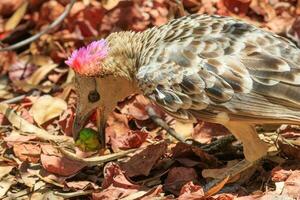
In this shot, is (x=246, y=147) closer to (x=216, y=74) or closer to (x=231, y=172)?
(x=231, y=172)

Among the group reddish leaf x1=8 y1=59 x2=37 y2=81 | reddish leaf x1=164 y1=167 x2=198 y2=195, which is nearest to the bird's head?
reddish leaf x1=164 y1=167 x2=198 y2=195

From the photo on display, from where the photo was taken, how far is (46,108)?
19.1 feet

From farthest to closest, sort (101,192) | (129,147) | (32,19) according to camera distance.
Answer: (32,19) → (129,147) → (101,192)

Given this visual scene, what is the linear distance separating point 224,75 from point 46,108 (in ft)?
5.58

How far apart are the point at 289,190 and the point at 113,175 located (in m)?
1.02

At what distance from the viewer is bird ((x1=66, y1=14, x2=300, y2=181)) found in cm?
450

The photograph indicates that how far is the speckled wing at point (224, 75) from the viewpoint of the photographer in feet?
14.7

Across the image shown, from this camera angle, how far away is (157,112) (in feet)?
18.8

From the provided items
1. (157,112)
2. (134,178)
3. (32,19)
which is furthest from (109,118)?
(32,19)

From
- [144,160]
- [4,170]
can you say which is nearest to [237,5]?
[144,160]

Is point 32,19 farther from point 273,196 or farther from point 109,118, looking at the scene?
point 273,196

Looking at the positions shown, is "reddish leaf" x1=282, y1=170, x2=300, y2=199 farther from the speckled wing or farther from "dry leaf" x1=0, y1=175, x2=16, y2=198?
"dry leaf" x1=0, y1=175, x2=16, y2=198

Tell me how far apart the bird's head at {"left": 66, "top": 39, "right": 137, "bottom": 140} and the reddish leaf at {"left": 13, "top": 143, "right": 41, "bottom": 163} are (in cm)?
36

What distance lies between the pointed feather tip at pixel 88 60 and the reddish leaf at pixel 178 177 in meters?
0.75
